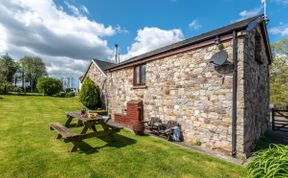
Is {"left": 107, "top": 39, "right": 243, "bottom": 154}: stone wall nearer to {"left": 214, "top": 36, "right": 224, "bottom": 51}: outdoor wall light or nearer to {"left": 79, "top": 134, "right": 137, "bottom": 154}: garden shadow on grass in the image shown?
{"left": 214, "top": 36, "right": 224, "bottom": 51}: outdoor wall light

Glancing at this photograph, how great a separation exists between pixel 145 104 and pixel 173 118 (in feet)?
6.69

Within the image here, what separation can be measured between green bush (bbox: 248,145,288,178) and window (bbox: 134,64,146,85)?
6.64 m

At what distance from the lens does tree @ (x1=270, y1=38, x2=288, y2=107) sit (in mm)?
16625

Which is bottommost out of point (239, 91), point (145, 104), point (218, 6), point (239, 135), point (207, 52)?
point (239, 135)

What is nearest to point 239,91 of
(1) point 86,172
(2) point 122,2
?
(1) point 86,172

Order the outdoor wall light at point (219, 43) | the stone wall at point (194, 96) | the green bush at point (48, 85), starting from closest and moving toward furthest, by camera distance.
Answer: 1. the stone wall at point (194, 96)
2. the outdoor wall light at point (219, 43)
3. the green bush at point (48, 85)

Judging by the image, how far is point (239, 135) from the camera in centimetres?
468

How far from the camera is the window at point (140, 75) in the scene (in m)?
8.63

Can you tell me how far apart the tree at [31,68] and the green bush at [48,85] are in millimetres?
19732

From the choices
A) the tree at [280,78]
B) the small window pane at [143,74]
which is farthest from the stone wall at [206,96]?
the tree at [280,78]

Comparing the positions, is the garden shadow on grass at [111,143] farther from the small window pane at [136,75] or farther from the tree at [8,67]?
the tree at [8,67]

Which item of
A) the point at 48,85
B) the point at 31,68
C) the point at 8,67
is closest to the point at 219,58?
the point at 48,85

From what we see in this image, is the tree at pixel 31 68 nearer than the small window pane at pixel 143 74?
No

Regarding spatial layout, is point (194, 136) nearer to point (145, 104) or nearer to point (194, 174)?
point (194, 174)
